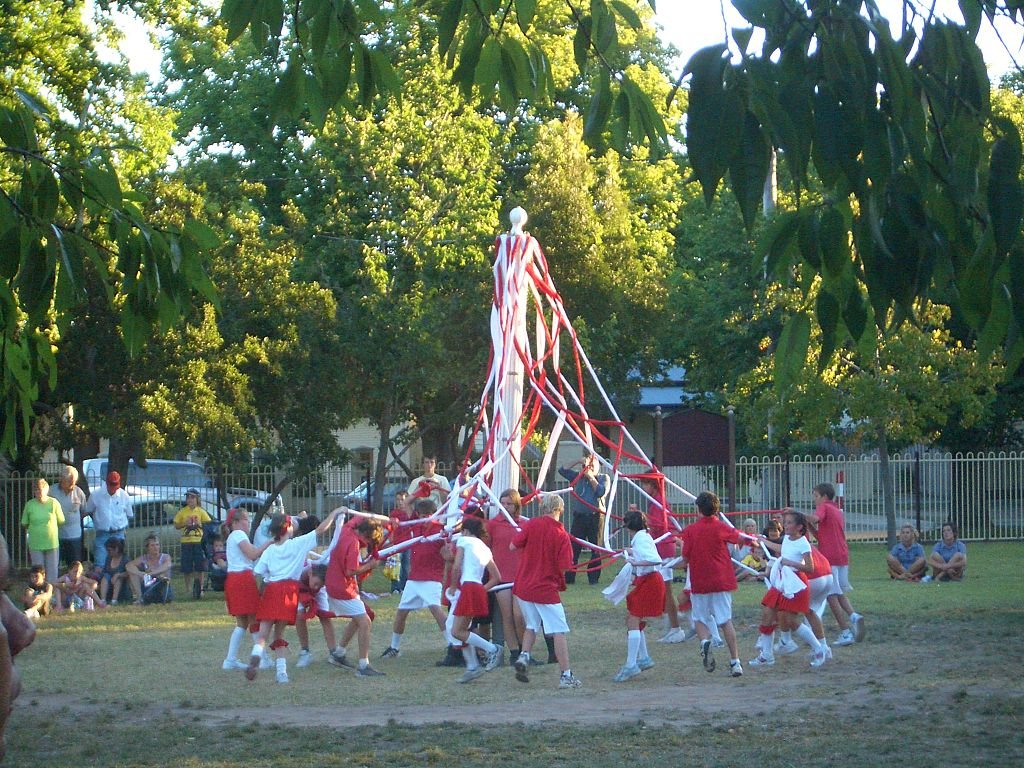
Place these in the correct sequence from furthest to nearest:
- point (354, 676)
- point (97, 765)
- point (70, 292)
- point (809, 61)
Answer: point (354, 676)
point (97, 765)
point (70, 292)
point (809, 61)

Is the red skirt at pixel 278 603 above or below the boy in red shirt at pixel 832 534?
below

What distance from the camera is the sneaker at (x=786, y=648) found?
11.8m

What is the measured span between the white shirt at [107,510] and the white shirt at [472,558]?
8609mm

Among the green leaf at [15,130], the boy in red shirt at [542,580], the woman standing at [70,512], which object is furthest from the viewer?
the woman standing at [70,512]

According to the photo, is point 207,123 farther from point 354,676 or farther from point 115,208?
point 115,208

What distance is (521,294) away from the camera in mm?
13062

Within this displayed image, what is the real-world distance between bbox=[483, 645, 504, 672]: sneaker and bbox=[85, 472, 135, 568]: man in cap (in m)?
8.17

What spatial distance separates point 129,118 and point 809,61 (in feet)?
55.3

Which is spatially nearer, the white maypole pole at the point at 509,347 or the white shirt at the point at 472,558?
the white shirt at the point at 472,558

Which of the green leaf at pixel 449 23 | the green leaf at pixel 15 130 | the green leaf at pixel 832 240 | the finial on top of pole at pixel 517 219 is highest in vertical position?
the finial on top of pole at pixel 517 219

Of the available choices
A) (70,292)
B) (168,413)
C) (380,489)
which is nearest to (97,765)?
(70,292)

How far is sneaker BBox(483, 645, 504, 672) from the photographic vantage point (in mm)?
11152

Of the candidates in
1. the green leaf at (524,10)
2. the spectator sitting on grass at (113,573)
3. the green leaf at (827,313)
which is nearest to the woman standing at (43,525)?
the spectator sitting on grass at (113,573)

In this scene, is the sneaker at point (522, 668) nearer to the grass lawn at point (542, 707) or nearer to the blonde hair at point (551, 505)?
the grass lawn at point (542, 707)
